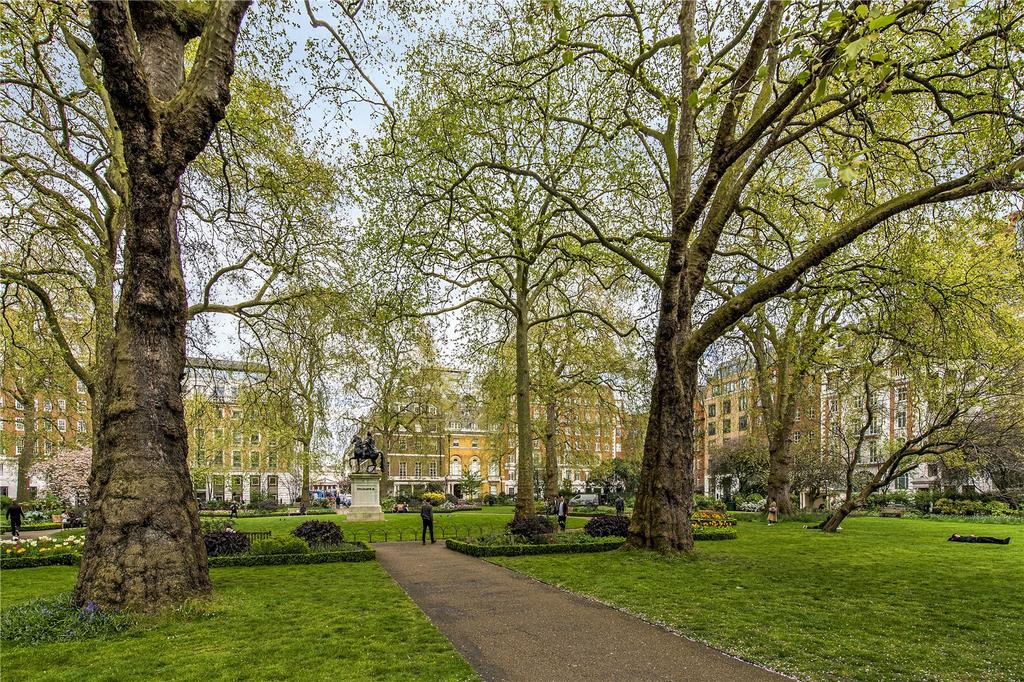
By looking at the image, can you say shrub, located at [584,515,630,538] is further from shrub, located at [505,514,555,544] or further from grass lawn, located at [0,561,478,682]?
grass lawn, located at [0,561,478,682]

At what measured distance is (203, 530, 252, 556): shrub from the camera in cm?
1442

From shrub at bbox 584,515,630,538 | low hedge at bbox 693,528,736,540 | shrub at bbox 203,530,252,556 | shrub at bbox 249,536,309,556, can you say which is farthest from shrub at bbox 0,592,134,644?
low hedge at bbox 693,528,736,540

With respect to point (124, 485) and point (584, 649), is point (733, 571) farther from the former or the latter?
point (124, 485)

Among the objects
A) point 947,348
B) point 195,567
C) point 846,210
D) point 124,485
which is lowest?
point 195,567

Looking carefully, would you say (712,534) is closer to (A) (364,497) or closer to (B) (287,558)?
(B) (287,558)

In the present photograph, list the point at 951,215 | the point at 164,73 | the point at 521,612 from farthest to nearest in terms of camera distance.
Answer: the point at 951,215, the point at 164,73, the point at 521,612

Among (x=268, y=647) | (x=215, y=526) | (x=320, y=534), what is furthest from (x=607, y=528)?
(x=215, y=526)

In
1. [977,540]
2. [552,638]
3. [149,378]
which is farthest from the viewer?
[977,540]

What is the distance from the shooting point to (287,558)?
1428 cm

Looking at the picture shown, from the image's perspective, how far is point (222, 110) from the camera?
833cm

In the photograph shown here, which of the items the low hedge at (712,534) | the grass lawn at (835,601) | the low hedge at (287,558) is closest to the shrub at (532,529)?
the grass lawn at (835,601)

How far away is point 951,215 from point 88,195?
72.2 ft

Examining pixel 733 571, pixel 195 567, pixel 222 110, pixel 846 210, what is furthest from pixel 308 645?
pixel 846 210

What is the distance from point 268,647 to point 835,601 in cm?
794
